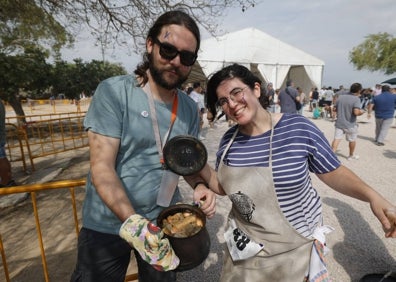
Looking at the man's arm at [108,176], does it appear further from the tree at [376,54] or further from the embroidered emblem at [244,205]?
the tree at [376,54]

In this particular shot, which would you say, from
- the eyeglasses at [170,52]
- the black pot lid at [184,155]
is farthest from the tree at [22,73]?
the black pot lid at [184,155]

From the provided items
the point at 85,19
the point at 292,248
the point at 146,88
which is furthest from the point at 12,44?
the point at 292,248

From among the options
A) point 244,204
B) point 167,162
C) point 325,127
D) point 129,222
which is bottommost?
point 325,127

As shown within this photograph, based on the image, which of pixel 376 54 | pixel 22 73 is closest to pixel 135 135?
pixel 22 73

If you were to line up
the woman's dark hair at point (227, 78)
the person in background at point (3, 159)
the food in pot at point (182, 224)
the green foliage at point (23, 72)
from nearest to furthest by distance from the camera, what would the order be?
the food in pot at point (182, 224) → the woman's dark hair at point (227, 78) → the person in background at point (3, 159) → the green foliage at point (23, 72)

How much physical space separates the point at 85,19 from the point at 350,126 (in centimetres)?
775

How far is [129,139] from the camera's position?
1465 millimetres

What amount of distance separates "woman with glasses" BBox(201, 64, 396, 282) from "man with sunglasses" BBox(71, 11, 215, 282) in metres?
0.28

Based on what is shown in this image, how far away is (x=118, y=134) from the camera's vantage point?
1.42 meters

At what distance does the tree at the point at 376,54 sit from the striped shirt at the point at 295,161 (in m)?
41.2

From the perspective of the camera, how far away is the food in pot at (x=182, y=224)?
133 centimetres

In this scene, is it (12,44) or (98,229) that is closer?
(98,229)

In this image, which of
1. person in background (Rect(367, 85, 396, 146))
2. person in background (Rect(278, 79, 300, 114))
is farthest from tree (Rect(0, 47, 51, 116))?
person in background (Rect(367, 85, 396, 146))

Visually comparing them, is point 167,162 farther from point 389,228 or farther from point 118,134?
point 389,228
